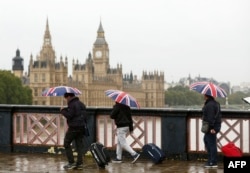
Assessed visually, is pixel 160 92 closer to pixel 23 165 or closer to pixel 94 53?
pixel 94 53

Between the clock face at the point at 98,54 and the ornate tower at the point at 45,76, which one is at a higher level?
the clock face at the point at 98,54

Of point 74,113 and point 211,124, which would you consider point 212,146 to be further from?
point 74,113

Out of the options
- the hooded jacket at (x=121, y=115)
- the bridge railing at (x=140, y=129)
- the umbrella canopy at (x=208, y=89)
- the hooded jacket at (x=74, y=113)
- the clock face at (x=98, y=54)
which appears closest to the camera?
the hooded jacket at (x=74, y=113)

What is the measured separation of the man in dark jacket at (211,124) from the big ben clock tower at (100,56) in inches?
6017

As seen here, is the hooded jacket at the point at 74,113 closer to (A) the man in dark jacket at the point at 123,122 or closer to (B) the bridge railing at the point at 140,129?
(A) the man in dark jacket at the point at 123,122

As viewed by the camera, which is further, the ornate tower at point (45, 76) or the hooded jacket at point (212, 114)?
the ornate tower at point (45, 76)

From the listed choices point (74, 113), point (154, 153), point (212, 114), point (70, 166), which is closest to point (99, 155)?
point (70, 166)

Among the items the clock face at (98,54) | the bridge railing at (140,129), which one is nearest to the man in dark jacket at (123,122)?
the bridge railing at (140,129)

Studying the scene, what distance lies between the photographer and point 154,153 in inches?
459

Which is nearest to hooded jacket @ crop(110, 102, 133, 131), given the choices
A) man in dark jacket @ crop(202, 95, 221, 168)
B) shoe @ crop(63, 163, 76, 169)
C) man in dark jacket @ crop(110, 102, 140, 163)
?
man in dark jacket @ crop(110, 102, 140, 163)

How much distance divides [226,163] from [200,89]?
3936mm

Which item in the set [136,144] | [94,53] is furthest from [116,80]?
[136,144]

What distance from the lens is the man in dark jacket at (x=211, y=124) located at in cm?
1088

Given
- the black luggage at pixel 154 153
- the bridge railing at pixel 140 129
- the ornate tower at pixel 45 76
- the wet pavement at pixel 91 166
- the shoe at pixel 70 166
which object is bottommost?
the wet pavement at pixel 91 166
